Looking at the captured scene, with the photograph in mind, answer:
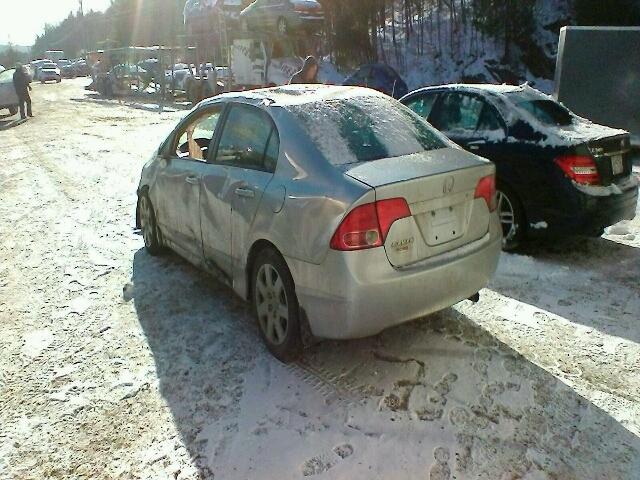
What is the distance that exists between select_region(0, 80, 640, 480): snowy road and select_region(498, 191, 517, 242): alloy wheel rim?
10.8 inches

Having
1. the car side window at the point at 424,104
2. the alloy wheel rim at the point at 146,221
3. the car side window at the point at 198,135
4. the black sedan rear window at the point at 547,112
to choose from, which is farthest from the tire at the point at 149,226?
the black sedan rear window at the point at 547,112

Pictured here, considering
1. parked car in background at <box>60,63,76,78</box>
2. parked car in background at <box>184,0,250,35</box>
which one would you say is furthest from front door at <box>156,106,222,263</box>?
parked car in background at <box>60,63,76,78</box>

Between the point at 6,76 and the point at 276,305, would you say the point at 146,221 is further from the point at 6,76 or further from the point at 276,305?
the point at 6,76

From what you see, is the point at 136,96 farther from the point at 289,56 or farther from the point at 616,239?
the point at 616,239

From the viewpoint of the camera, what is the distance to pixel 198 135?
4996 millimetres

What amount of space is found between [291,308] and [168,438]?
3.26 feet

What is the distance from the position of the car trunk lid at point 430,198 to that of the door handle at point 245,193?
2.32ft

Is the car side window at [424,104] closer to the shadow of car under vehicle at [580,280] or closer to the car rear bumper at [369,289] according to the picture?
the shadow of car under vehicle at [580,280]

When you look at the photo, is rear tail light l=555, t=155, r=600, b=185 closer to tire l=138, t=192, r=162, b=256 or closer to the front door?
the front door

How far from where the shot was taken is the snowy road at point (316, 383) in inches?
109

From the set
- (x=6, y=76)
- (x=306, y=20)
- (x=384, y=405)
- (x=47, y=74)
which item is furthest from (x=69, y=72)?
(x=384, y=405)

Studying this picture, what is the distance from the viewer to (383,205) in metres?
3.08

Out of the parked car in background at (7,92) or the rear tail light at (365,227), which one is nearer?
the rear tail light at (365,227)

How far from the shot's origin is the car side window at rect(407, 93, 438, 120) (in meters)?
6.39
